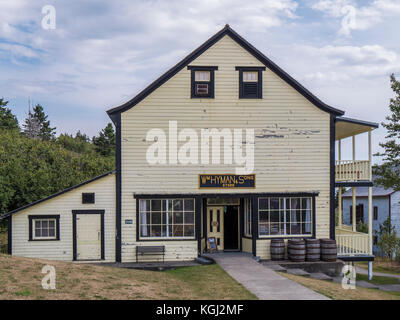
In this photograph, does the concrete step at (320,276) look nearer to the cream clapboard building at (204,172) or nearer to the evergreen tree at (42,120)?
the cream clapboard building at (204,172)

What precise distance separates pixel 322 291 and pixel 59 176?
24.4 meters

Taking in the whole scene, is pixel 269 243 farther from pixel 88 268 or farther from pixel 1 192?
pixel 1 192

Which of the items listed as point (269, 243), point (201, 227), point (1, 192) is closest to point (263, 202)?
point (269, 243)

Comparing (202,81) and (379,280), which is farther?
(379,280)

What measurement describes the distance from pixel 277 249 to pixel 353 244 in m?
3.66

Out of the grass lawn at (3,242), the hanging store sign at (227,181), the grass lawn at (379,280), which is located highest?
the hanging store sign at (227,181)

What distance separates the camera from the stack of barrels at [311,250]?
18.5 m

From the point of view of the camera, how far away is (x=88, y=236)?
61.7ft

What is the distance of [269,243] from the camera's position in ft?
63.3

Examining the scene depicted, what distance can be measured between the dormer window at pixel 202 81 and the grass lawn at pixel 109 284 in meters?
7.60

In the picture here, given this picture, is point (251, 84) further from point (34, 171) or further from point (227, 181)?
point (34, 171)

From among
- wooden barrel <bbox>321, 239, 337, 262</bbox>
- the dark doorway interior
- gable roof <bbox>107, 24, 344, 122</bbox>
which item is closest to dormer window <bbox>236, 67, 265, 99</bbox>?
gable roof <bbox>107, 24, 344, 122</bbox>

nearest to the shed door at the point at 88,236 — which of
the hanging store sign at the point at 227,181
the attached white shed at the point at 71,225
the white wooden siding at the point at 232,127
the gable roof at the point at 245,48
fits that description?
the attached white shed at the point at 71,225

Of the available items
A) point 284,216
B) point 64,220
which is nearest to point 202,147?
point 284,216
